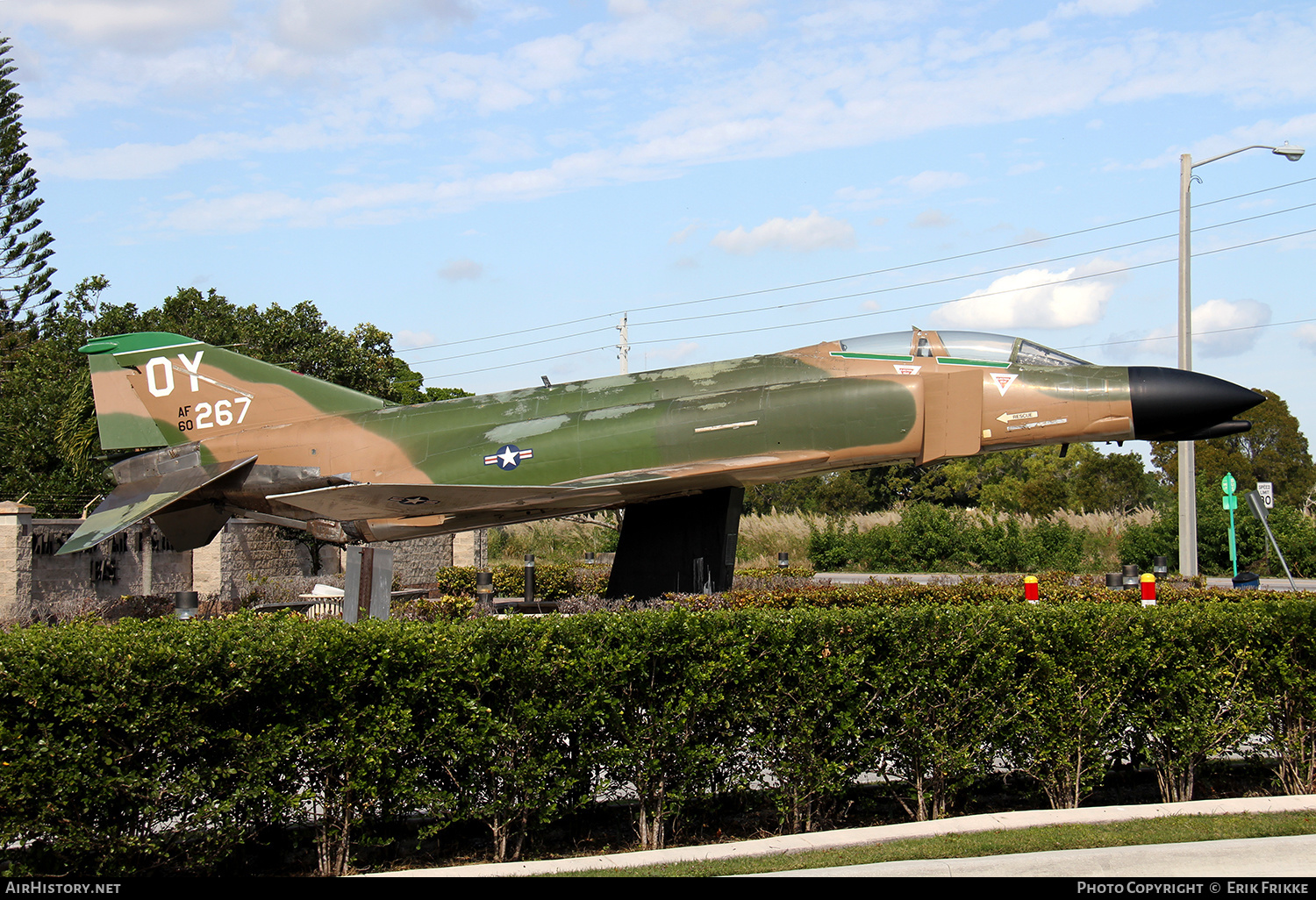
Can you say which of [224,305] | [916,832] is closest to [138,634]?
[916,832]

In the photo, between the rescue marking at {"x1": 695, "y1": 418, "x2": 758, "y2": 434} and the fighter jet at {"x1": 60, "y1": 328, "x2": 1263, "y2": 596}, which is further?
the rescue marking at {"x1": 695, "y1": 418, "x2": 758, "y2": 434}

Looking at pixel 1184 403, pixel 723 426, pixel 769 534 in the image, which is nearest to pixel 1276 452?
pixel 769 534

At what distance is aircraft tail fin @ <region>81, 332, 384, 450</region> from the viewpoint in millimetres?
14820

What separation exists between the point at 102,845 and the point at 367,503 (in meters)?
8.35

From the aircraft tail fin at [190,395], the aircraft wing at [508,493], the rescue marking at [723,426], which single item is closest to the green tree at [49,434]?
the aircraft tail fin at [190,395]

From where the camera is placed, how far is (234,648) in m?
5.50

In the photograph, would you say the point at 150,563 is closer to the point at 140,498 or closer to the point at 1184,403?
the point at 140,498

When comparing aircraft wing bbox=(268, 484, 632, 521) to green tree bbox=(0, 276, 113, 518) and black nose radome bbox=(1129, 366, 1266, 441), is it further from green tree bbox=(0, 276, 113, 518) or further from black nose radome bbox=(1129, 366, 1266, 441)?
green tree bbox=(0, 276, 113, 518)

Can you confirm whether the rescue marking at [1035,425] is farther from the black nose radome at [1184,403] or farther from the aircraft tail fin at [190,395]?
the aircraft tail fin at [190,395]

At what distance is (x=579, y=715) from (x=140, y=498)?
10.7 m

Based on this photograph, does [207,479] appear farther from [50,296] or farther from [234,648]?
[50,296]

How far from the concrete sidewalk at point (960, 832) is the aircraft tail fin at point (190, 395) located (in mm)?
10526

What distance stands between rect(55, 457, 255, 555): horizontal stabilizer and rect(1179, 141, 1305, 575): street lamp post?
1851 cm

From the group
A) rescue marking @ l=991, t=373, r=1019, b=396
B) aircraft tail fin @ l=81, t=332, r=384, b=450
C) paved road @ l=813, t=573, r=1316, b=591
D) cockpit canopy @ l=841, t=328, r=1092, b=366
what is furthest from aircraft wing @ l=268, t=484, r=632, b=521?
paved road @ l=813, t=573, r=1316, b=591
